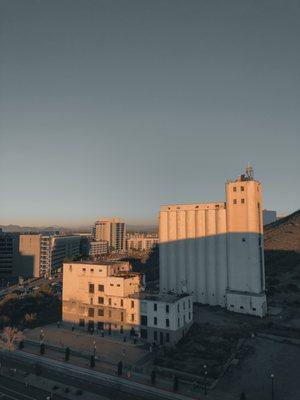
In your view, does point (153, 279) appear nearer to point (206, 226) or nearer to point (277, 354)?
point (206, 226)

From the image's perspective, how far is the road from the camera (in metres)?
51.3

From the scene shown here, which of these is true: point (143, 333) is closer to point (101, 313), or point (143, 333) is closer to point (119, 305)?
point (119, 305)

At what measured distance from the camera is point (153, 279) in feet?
433

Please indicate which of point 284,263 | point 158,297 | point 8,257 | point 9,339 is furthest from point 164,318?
point 8,257

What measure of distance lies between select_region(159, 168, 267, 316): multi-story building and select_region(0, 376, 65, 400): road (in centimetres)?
5050

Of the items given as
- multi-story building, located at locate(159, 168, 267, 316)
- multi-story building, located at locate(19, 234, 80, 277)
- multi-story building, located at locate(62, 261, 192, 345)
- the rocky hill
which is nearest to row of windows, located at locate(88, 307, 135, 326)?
multi-story building, located at locate(62, 261, 192, 345)

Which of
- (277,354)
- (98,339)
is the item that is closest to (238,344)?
(277,354)

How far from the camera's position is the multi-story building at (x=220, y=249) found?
291ft

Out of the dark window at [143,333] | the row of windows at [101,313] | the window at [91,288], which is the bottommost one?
the dark window at [143,333]

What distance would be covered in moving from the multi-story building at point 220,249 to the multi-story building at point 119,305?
17574 mm

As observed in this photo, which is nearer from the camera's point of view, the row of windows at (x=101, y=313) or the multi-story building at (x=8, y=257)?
the row of windows at (x=101, y=313)

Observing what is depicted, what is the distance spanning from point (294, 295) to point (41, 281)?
372 ft

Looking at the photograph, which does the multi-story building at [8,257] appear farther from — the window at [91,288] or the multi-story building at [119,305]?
the window at [91,288]

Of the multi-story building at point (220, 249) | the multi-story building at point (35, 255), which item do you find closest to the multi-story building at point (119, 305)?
the multi-story building at point (220, 249)
